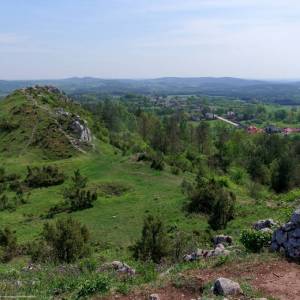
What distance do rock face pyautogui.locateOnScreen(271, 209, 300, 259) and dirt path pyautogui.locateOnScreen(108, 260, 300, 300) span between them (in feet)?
1.47

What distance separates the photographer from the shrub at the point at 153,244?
23.0 meters

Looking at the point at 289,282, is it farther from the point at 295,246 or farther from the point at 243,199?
the point at 243,199

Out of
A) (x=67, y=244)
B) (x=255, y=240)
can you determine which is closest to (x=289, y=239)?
(x=255, y=240)

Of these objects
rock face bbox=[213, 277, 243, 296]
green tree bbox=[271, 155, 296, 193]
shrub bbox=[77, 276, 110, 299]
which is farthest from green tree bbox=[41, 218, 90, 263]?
green tree bbox=[271, 155, 296, 193]

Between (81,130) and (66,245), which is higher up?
(81,130)

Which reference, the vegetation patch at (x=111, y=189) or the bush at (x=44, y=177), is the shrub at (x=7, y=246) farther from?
the bush at (x=44, y=177)

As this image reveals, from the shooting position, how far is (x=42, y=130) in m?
65.0

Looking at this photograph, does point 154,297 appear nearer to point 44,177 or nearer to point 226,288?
point 226,288

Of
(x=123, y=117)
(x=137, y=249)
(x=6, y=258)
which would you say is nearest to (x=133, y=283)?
(x=137, y=249)

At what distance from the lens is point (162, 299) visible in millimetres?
12773

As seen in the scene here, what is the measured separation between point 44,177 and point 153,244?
90.4 ft

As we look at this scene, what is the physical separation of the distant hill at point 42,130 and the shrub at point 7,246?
1137 inches

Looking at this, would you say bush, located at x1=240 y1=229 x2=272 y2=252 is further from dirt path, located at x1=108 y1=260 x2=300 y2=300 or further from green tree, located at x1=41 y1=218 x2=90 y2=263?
green tree, located at x1=41 y1=218 x2=90 y2=263

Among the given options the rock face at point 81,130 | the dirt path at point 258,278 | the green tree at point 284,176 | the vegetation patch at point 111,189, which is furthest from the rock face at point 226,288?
the rock face at point 81,130
